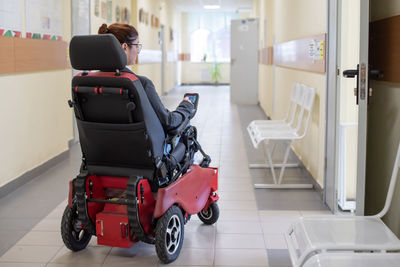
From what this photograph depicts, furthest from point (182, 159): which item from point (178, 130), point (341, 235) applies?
point (341, 235)

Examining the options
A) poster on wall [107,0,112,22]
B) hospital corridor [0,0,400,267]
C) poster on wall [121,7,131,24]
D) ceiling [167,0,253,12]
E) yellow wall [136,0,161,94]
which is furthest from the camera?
ceiling [167,0,253,12]

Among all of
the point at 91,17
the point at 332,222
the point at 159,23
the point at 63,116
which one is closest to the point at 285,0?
the point at 91,17

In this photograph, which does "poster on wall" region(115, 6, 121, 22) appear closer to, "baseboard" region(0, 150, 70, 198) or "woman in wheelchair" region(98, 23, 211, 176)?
"baseboard" region(0, 150, 70, 198)

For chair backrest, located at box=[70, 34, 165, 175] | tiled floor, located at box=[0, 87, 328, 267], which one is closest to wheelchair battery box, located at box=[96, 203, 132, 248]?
tiled floor, located at box=[0, 87, 328, 267]

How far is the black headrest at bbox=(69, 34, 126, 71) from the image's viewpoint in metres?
2.57

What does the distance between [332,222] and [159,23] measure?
12.3 m

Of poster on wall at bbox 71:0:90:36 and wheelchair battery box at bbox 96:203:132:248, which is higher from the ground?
poster on wall at bbox 71:0:90:36

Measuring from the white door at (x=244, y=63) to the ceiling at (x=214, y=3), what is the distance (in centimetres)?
386

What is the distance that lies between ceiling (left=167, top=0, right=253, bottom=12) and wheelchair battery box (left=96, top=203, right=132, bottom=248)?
46.6ft

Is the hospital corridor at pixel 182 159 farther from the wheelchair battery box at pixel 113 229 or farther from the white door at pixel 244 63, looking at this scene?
the white door at pixel 244 63

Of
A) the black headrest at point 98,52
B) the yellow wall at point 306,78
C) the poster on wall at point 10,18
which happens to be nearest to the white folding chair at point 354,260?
the black headrest at point 98,52

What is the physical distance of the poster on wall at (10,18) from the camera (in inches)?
168

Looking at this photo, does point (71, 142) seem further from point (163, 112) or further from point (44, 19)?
point (163, 112)

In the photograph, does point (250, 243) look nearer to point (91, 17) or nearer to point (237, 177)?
point (237, 177)
